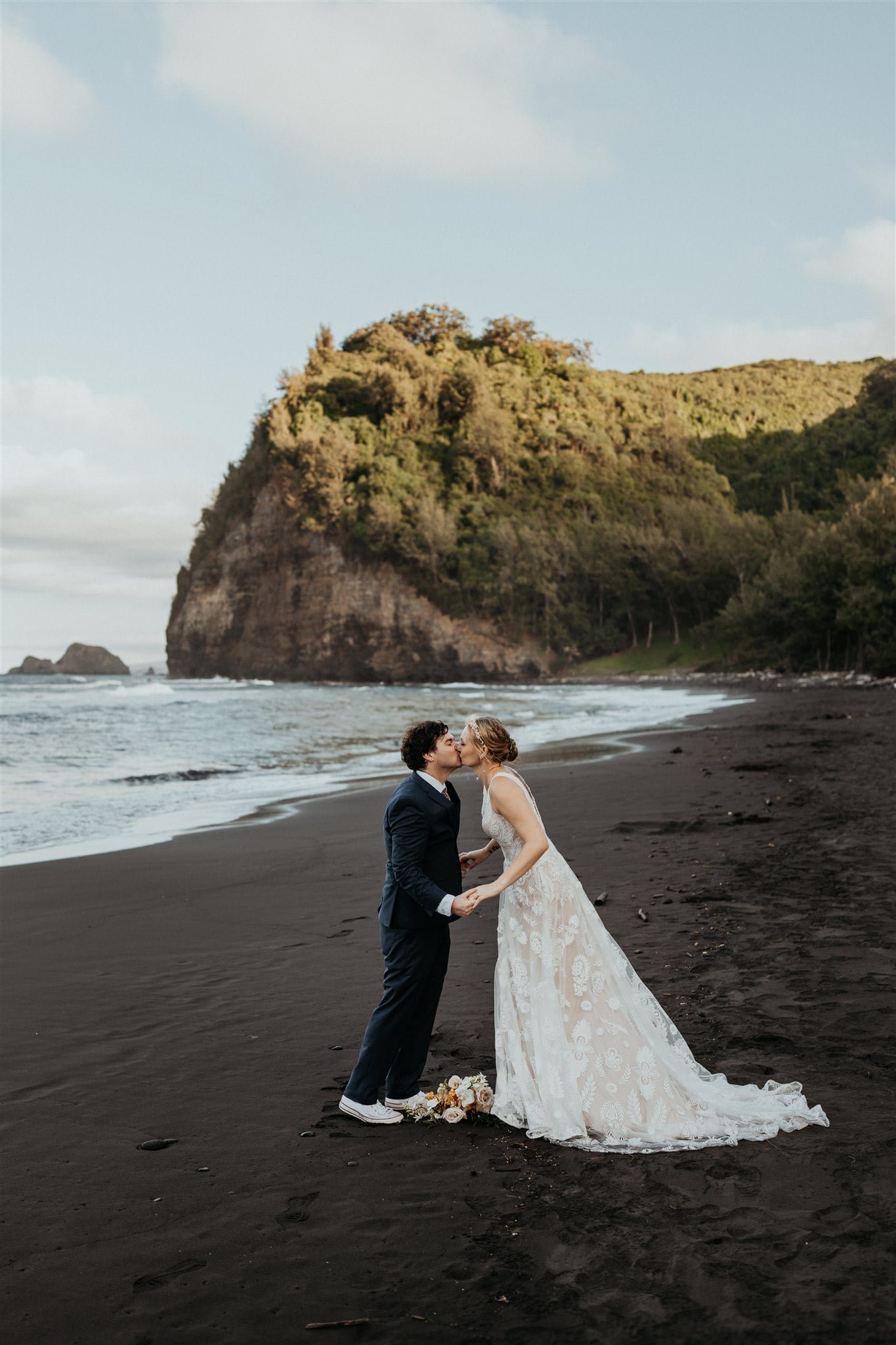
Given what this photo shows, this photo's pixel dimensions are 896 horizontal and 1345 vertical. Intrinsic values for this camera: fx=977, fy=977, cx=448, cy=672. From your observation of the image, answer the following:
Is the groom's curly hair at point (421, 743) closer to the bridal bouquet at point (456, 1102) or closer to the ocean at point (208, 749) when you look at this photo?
the bridal bouquet at point (456, 1102)

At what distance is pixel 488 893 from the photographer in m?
4.12

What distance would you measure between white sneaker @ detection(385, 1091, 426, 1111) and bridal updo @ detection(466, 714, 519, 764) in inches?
59.3

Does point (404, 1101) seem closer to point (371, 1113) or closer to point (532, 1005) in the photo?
point (371, 1113)

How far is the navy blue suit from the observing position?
4250 mm

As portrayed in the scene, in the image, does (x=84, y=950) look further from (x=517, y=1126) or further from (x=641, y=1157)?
(x=641, y=1157)

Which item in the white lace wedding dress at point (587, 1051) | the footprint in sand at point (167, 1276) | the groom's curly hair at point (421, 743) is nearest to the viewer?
the footprint in sand at point (167, 1276)

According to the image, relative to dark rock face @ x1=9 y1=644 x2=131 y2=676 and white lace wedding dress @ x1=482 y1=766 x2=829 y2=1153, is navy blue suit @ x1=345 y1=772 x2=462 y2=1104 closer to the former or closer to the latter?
white lace wedding dress @ x1=482 y1=766 x2=829 y2=1153

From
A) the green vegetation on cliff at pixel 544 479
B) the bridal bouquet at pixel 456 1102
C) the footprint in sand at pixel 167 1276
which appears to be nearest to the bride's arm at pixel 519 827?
the bridal bouquet at pixel 456 1102

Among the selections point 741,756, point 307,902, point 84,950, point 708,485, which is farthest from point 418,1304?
point 708,485

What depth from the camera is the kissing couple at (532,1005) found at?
3.96 metres

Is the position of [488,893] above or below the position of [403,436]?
below

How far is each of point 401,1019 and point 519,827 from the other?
3.32ft

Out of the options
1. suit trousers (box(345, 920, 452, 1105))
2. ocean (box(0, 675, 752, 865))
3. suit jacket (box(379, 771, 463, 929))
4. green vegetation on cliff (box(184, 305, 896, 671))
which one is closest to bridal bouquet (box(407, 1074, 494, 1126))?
suit trousers (box(345, 920, 452, 1105))

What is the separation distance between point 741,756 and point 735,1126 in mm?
13806
